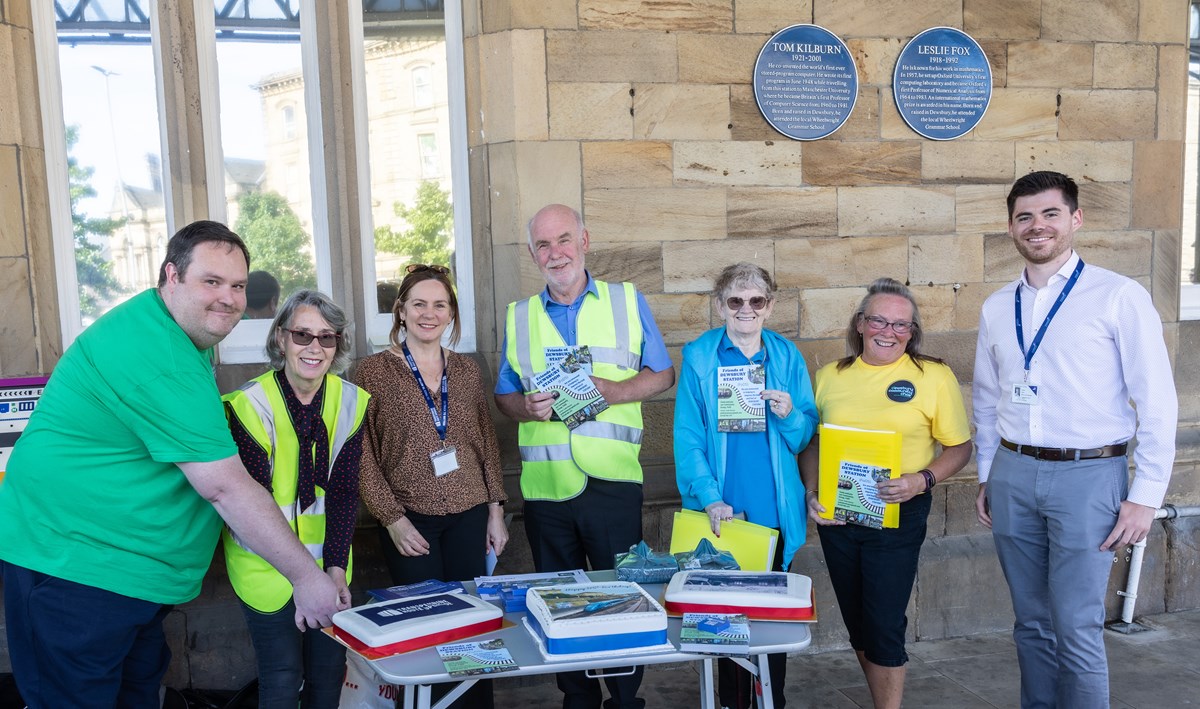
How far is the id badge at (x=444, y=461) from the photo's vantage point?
11.1 feet

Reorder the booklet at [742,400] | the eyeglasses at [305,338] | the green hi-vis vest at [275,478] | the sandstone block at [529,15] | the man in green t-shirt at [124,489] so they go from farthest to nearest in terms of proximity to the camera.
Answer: the sandstone block at [529,15] < the booklet at [742,400] < the eyeglasses at [305,338] < the green hi-vis vest at [275,478] < the man in green t-shirt at [124,489]

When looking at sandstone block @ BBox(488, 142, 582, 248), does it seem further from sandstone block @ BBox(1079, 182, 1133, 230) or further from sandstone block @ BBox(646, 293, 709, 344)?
sandstone block @ BBox(1079, 182, 1133, 230)

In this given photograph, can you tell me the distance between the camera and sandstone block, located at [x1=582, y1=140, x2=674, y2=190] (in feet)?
14.5

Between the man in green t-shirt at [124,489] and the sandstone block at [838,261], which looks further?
the sandstone block at [838,261]

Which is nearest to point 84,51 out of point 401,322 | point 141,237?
point 141,237

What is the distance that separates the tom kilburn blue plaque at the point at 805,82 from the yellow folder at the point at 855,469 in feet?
6.21

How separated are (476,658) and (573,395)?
4.34ft

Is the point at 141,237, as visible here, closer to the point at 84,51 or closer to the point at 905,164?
the point at 84,51

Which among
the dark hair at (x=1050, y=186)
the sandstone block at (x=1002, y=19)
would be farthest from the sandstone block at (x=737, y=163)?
the dark hair at (x=1050, y=186)

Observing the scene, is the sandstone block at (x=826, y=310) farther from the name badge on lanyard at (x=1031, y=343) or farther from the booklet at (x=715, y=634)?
the booklet at (x=715, y=634)

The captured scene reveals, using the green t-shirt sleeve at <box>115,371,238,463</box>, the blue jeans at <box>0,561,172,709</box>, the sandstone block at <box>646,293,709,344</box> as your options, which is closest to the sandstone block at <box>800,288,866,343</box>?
the sandstone block at <box>646,293,709,344</box>

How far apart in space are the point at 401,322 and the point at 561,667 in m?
1.67

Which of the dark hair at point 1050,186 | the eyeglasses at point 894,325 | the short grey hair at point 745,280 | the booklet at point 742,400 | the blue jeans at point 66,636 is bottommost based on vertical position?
the blue jeans at point 66,636

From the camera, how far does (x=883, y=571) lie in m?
3.38
